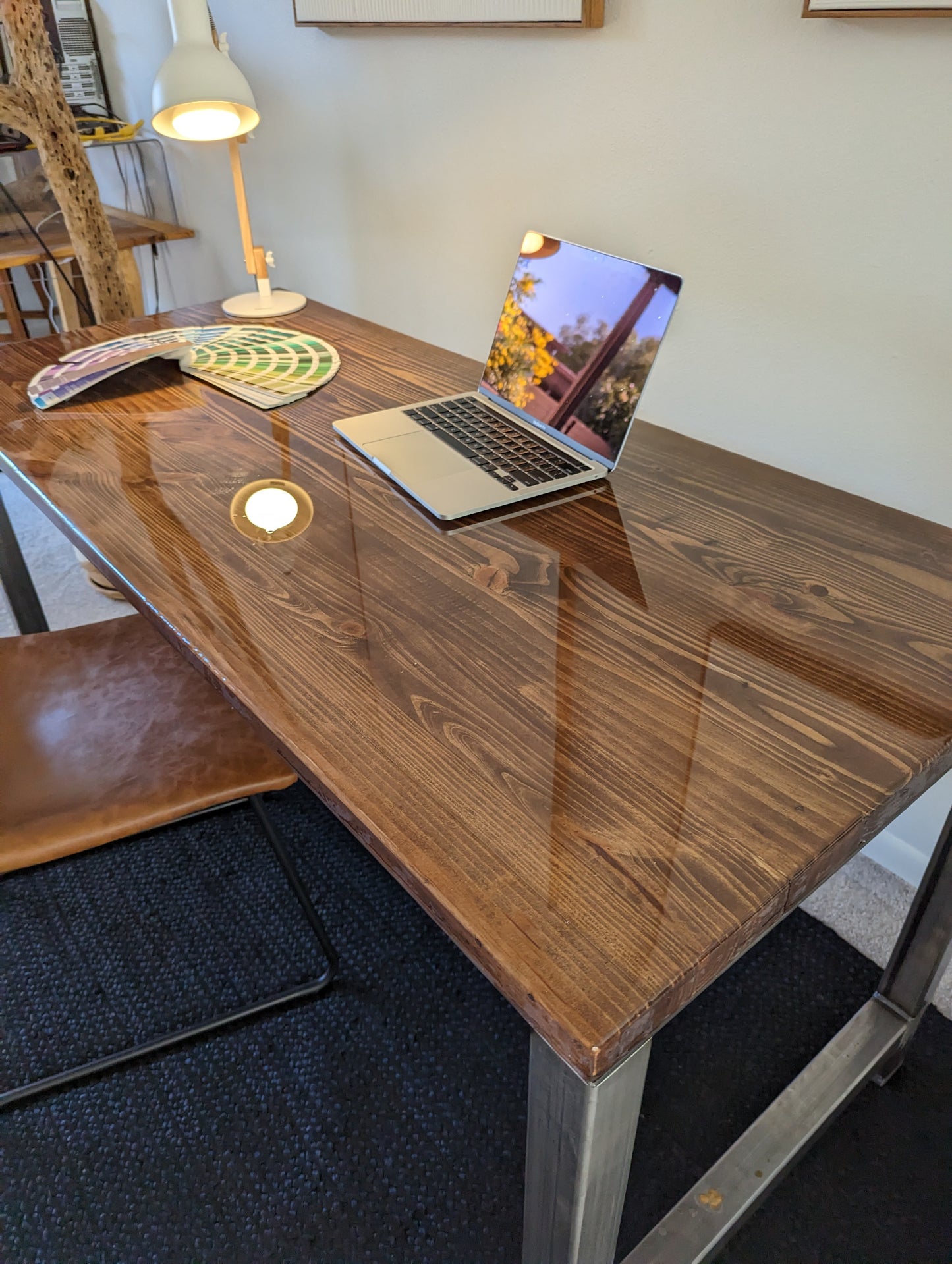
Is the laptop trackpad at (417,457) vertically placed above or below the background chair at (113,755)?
above

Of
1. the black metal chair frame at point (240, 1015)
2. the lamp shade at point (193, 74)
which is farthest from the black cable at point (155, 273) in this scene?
the black metal chair frame at point (240, 1015)

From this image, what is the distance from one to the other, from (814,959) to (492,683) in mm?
897

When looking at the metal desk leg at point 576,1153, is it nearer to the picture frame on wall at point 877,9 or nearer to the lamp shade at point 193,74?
the picture frame on wall at point 877,9

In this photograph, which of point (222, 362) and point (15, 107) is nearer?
point (222, 362)

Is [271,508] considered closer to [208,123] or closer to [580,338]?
[580,338]

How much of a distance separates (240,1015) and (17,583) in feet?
2.90

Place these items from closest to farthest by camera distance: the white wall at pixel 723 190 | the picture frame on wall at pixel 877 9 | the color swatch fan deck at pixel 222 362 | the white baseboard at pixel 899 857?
the picture frame on wall at pixel 877 9 → the white wall at pixel 723 190 → the color swatch fan deck at pixel 222 362 → the white baseboard at pixel 899 857

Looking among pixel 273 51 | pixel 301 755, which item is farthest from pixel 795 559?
pixel 273 51

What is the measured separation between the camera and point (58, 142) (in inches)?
60.6

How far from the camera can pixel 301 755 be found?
61 cm

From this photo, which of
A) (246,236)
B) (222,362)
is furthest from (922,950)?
(246,236)

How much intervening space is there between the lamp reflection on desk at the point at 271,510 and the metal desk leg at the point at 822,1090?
744 millimetres

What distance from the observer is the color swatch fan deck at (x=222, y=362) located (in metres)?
1.16

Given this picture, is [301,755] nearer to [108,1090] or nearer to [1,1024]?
[108,1090]
